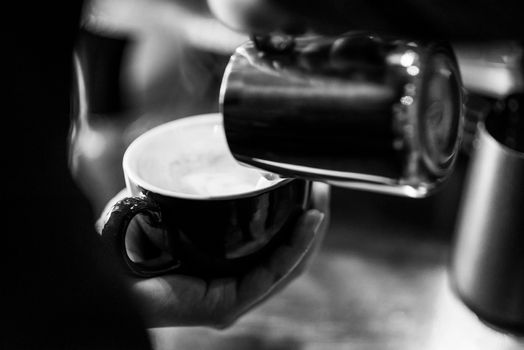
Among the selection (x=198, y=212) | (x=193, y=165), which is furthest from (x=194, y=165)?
(x=198, y=212)

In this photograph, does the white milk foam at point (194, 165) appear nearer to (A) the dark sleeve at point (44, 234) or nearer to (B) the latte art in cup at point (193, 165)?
(B) the latte art in cup at point (193, 165)

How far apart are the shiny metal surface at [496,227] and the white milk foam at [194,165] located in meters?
0.21

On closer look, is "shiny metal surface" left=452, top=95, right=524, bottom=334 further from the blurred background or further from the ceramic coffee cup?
the ceramic coffee cup

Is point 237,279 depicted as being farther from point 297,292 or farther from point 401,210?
point 401,210

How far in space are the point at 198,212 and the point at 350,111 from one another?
12cm

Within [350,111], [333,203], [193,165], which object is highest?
[350,111]

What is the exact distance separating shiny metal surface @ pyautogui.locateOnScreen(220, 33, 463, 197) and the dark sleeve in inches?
3.9

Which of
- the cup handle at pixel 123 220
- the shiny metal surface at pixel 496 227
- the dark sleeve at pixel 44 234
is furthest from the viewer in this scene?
the shiny metal surface at pixel 496 227

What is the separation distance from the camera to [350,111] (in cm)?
29

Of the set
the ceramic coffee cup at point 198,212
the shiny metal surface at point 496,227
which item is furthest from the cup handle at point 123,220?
the shiny metal surface at point 496,227

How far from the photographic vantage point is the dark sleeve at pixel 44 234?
0.23m

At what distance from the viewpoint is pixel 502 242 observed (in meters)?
0.50

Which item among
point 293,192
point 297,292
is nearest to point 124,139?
Answer: point 297,292

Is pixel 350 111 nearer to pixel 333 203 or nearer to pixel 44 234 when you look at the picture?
pixel 44 234
